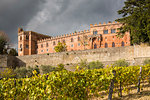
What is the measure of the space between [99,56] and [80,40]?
20159mm

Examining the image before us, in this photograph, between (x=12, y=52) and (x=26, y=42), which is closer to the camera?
(x=12, y=52)

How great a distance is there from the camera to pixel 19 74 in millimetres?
28266

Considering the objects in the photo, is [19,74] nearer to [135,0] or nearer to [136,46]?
[136,46]

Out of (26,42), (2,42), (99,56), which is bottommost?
(99,56)

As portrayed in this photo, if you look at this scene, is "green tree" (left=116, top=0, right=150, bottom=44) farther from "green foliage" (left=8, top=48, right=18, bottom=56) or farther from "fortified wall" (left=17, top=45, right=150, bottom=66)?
"green foliage" (left=8, top=48, right=18, bottom=56)

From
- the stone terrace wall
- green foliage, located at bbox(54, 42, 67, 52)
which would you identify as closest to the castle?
green foliage, located at bbox(54, 42, 67, 52)

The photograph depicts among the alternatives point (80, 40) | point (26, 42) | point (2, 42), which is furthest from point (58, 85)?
point (26, 42)

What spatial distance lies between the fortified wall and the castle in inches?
530

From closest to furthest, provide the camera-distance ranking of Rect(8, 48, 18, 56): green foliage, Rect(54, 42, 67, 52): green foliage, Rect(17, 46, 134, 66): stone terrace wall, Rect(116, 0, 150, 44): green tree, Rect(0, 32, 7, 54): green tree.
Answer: Rect(116, 0, 150, 44): green tree → Rect(17, 46, 134, 66): stone terrace wall → Rect(0, 32, 7, 54): green tree → Rect(54, 42, 67, 52): green foliage → Rect(8, 48, 18, 56): green foliage

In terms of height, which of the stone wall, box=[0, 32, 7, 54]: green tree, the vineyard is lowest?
the vineyard

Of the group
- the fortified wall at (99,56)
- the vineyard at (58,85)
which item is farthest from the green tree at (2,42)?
the vineyard at (58,85)

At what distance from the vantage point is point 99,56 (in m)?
29.4

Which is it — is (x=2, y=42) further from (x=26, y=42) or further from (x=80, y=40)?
(x=80, y=40)

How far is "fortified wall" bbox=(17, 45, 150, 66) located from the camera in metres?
25.8
